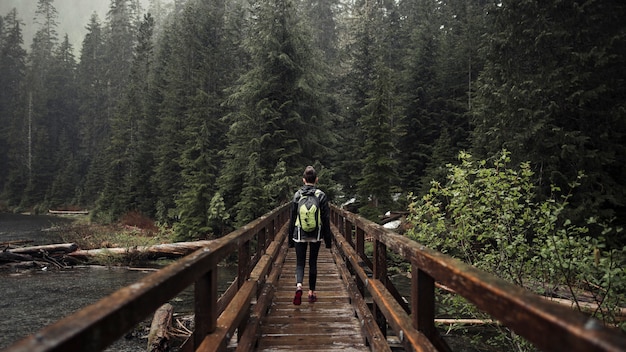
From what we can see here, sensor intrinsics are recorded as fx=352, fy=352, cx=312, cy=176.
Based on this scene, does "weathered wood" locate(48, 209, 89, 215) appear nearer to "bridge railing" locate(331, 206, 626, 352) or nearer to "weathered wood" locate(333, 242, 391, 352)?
"weathered wood" locate(333, 242, 391, 352)

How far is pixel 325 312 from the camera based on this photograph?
5363 millimetres

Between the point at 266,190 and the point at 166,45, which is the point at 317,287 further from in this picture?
the point at 166,45

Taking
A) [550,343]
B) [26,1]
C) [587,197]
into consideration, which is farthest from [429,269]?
[26,1]

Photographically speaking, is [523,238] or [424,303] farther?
[523,238]

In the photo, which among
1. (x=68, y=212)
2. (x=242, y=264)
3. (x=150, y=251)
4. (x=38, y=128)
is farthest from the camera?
(x=38, y=128)

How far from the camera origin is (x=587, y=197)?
426 inches

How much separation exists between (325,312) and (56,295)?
1081 cm

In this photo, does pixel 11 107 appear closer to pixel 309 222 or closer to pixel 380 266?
pixel 309 222

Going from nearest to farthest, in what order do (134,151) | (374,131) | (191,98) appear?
(374,131), (191,98), (134,151)

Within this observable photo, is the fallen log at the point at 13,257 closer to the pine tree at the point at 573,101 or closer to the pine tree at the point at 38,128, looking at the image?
the pine tree at the point at 573,101

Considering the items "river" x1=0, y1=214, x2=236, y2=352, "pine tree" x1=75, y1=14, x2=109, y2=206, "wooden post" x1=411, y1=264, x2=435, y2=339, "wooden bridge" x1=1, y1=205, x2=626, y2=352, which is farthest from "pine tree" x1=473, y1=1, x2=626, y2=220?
"pine tree" x1=75, y1=14, x2=109, y2=206

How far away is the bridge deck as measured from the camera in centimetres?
416

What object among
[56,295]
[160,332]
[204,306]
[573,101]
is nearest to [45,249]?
[56,295]

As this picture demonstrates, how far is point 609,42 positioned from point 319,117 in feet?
50.0
